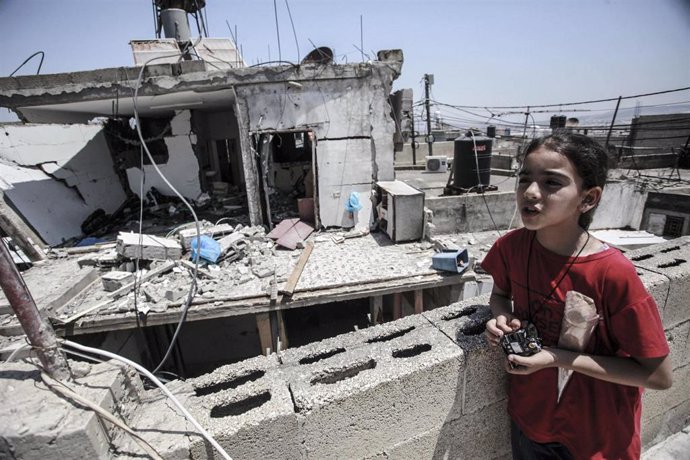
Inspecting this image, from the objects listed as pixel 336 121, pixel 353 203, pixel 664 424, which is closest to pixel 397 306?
→ pixel 353 203

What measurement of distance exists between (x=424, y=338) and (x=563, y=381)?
68cm

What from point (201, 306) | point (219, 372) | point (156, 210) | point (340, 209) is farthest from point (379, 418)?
point (156, 210)

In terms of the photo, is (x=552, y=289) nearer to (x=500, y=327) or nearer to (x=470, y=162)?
(x=500, y=327)

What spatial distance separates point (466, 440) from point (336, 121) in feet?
27.9

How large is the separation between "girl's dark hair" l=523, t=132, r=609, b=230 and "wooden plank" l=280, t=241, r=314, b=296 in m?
5.60

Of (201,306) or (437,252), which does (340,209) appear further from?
(201,306)

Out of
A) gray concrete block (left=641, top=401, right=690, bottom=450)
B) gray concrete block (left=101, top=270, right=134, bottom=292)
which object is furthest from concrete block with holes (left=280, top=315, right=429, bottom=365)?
gray concrete block (left=101, top=270, right=134, bottom=292)

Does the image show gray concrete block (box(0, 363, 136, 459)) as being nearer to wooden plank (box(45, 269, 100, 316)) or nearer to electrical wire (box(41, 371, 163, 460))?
electrical wire (box(41, 371, 163, 460))

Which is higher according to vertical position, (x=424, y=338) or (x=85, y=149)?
(x=85, y=149)

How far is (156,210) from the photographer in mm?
12469

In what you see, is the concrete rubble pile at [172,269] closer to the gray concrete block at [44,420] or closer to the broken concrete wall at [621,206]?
the gray concrete block at [44,420]

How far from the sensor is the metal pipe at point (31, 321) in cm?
116

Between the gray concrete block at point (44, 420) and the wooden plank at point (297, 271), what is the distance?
5158mm

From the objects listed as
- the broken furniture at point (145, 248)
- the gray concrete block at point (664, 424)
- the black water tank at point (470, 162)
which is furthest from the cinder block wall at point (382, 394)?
the black water tank at point (470, 162)
